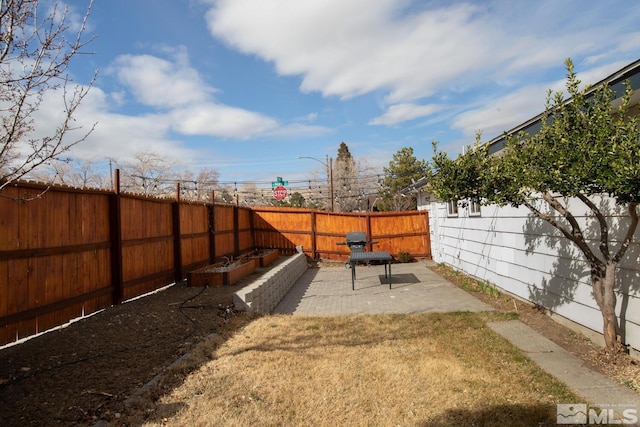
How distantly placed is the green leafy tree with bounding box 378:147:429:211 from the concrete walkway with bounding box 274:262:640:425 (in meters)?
11.6

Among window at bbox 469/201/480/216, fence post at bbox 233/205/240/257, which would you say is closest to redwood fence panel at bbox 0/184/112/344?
fence post at bbox 233/205/240/257

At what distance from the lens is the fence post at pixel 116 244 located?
639 cm

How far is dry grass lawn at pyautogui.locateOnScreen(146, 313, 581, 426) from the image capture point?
3002mm

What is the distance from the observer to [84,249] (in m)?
5.71

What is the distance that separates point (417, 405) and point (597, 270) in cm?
264

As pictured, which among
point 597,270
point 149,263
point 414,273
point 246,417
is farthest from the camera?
point 414,273

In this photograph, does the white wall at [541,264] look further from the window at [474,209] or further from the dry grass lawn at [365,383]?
the dry grass lawn at [365,383]

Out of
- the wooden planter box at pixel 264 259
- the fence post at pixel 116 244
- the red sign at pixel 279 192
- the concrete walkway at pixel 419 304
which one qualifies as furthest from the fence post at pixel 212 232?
the red sign at pixel 279 192

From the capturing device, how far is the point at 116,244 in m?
6.43

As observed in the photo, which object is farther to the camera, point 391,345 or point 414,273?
point 414,273

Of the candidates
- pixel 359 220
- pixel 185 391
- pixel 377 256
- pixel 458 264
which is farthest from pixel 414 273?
pixel 185 391

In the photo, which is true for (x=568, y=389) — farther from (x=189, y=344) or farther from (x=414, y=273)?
(x=414, y=273)

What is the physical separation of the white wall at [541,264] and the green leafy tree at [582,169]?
191 millimetres

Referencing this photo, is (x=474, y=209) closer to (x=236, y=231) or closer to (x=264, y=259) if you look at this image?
(x=264, y=259)
